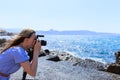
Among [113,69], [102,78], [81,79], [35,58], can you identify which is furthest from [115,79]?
[35,58]

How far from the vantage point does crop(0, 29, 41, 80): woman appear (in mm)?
4562

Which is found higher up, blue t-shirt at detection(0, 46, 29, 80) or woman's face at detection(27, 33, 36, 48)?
woman's face at detection(27, 33, 36, 48)

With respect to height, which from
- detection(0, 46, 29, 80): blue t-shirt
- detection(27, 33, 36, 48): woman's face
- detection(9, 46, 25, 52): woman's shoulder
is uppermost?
detection(27, 33, 36, 48): woman's face

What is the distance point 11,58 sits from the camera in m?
4.59

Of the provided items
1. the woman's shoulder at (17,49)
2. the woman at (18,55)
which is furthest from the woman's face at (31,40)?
the woman's shoulder at (17,49)

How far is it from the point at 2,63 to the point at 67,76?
1280 centimetres

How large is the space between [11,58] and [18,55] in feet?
0.37

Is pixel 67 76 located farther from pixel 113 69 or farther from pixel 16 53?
pixel 16 53

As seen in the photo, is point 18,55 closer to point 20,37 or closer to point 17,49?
point 17,49

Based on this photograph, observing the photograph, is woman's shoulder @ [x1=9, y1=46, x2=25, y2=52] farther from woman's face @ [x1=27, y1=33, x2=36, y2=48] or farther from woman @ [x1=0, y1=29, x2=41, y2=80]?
woman's face @ [x1=27, y1=33, x2=36, y2=48]

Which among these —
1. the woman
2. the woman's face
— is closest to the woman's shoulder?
the woman

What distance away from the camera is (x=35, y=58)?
4711mm

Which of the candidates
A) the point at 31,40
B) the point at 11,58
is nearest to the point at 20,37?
the point at 31,40

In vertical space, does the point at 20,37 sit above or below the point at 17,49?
above
